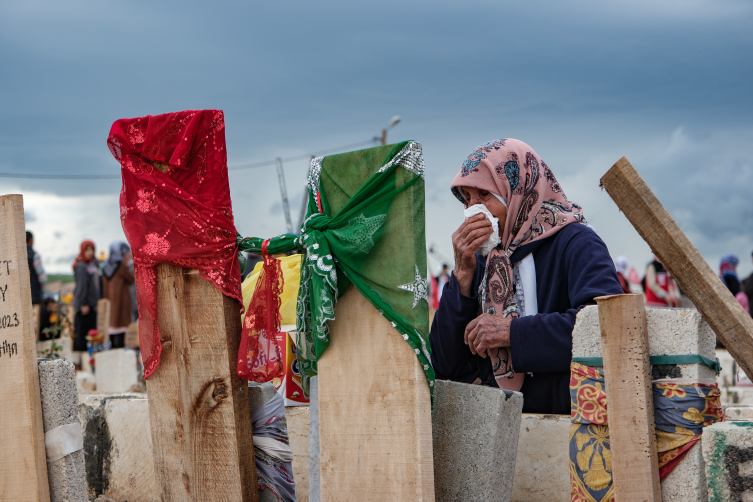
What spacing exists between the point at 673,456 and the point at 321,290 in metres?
1.49

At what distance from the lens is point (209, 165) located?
3.32 metres

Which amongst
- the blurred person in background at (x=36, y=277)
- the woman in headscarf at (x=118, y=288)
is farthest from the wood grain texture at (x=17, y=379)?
the woman in headscarf at (x=118, y=288)

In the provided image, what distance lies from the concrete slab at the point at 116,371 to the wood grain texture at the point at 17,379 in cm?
662

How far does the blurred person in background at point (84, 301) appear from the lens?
13633 millimetres

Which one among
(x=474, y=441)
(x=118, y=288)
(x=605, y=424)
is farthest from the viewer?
(x=118, y=288)

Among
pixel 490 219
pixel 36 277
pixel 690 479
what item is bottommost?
pixel 690 479

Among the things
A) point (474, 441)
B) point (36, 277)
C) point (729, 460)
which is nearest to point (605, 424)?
point (729, 460)

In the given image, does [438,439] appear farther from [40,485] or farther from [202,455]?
[40,485]

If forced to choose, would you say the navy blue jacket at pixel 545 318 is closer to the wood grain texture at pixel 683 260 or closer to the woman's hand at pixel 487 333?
the woman's hand at pixel 487 333

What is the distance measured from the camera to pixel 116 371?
9781 millimetres

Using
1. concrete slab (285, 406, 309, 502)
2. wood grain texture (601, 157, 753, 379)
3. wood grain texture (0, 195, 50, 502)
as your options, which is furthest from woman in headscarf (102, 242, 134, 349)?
wood grain texture (601, 157, 753, 379)

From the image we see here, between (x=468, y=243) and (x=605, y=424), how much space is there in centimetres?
115

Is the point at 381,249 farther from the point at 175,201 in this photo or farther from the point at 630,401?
the point at 630,401

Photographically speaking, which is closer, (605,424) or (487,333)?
(605,424)
